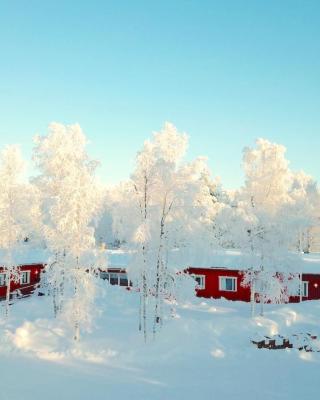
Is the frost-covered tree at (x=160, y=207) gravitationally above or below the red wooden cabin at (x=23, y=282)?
above

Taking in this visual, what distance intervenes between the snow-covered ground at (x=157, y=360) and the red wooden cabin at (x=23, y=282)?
18.1 feet

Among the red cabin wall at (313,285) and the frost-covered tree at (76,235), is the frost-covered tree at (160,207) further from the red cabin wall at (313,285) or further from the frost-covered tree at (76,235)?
the red cabin wall at (313,285)

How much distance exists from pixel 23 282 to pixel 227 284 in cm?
1842

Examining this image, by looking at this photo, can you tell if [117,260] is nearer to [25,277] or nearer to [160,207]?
[25,277]

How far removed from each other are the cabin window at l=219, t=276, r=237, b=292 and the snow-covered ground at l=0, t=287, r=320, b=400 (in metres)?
7.51

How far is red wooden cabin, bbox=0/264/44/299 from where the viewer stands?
34219mm

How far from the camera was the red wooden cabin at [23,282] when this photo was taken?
34219 mm

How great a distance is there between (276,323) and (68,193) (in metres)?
15.6

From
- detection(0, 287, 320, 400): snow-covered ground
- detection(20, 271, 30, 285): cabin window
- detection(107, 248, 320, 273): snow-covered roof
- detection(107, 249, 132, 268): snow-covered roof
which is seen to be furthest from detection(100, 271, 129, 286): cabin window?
detection(0, 287, 320, 400): snow-covered ground

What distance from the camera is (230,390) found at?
17.8 metres

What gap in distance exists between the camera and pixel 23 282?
36844mm

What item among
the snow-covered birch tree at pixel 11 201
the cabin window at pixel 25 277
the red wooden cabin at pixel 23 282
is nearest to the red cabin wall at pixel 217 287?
the red wooden cabin at pixel 23 282

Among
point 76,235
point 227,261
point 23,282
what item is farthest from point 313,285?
point 23,282

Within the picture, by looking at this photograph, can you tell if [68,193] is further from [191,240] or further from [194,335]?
[194,335]
